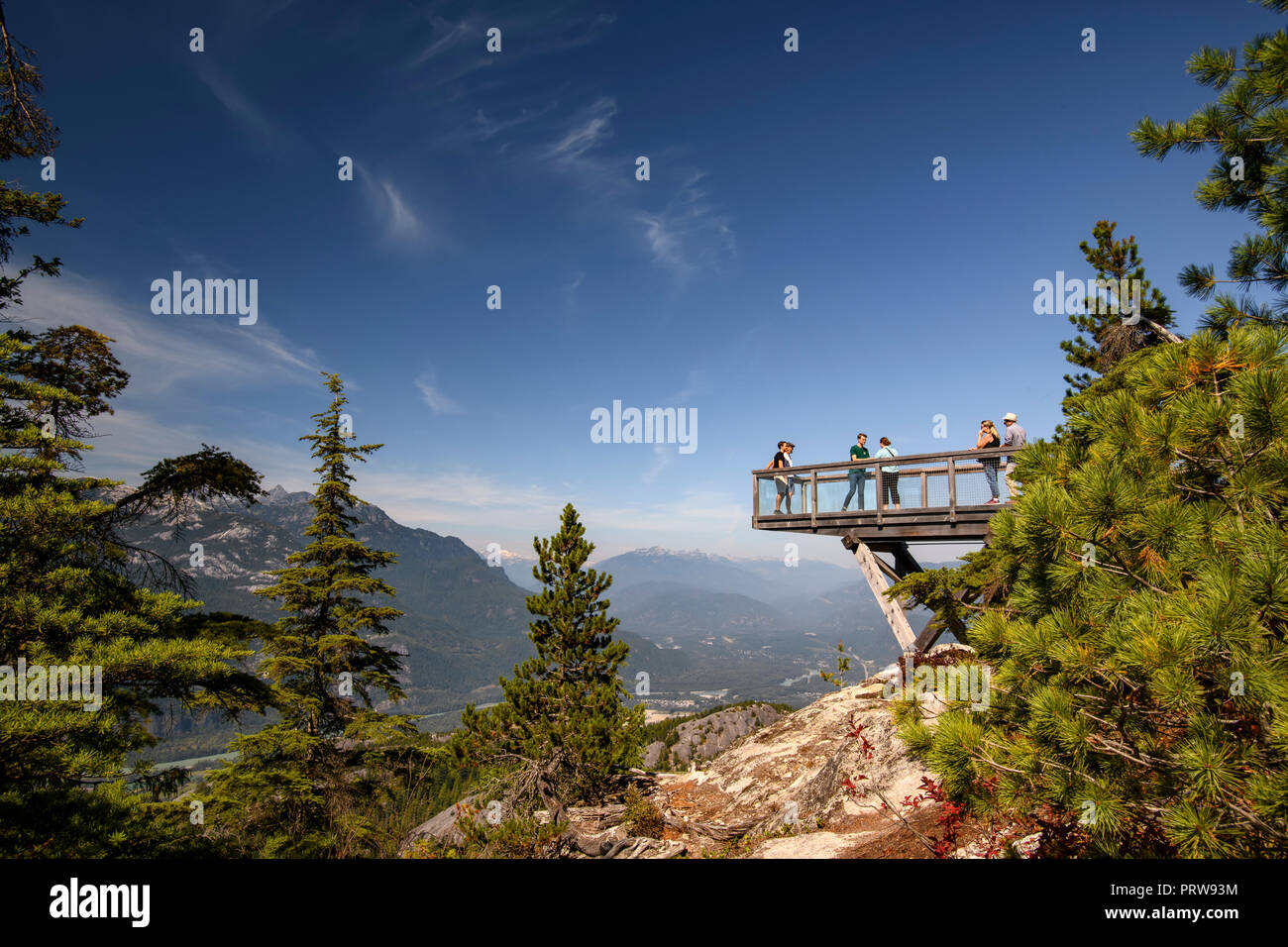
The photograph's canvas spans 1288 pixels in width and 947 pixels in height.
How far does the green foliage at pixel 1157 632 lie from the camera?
104 inches

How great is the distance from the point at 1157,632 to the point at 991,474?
37.1 feet

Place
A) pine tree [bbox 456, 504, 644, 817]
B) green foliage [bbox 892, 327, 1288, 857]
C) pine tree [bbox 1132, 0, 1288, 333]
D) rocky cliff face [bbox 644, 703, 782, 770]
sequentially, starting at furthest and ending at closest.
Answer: rocky cliff face [bbox 644, 703, 782, 770]
pine tree [bbox 456, 504, 644, 817]
pine tree [bbox 1132, 0, 1288, 333]
green foliage [bbox 892, 327, 1288, 857]

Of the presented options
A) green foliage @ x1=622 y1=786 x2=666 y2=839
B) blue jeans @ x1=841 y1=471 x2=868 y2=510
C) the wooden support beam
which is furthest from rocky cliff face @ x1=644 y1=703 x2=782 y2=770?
green foliage @ x1=622 y1=786 x2=666 y2=839

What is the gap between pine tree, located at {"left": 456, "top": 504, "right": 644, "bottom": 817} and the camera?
12.2 m

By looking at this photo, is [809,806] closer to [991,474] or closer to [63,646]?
[991,474]

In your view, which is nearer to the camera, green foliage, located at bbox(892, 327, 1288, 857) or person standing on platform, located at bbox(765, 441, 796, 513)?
green foliage, located at bbox(892, 327, 1288, 857)

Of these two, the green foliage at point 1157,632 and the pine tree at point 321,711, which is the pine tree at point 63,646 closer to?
the pine tree at point 321,711

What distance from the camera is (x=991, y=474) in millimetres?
→ 12664

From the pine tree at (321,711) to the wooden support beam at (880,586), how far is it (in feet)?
44.7

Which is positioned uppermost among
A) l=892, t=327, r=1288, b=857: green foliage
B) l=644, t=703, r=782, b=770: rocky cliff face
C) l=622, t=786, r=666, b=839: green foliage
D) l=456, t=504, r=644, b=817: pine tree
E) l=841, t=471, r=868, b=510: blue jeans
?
l=841, t=471, r=868, b=510: blue jeans

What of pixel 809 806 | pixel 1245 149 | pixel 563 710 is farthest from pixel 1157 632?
pixel 563 710

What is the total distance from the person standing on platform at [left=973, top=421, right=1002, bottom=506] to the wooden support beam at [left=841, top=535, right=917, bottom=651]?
335cm

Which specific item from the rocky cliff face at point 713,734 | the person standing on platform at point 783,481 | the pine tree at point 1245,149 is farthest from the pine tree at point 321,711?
the rocky cliff face at point 713,734

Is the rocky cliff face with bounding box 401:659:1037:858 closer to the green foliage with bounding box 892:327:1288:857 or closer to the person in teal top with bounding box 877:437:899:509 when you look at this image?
the green foliage with bounding box 892:327:1288:857
